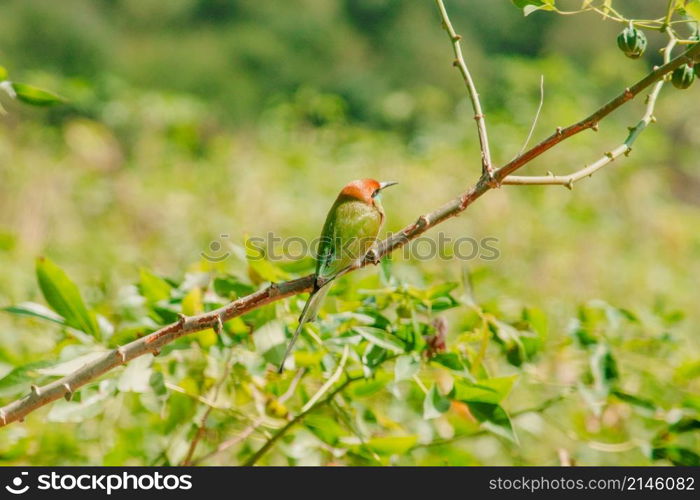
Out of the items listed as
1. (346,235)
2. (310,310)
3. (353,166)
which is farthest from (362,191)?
(353,166)

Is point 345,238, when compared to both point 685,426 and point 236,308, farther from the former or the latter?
point 685,426

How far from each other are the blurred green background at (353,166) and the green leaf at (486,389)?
0.18 metres

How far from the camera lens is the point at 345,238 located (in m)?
1.04

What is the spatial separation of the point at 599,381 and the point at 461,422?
0.22 m

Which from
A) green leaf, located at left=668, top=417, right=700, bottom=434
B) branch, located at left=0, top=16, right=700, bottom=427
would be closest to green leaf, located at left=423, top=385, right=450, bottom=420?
branch, located at left=0, top=16, right=700, bottom=427

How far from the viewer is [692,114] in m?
5.22

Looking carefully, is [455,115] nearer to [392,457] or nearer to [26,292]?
[26,292]

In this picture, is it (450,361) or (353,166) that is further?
(353,166)

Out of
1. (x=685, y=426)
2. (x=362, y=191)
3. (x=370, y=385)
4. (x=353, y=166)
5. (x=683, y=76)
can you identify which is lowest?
(x=370, y=385)

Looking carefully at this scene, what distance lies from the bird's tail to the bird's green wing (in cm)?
2

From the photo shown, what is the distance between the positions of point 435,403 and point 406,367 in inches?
2.6

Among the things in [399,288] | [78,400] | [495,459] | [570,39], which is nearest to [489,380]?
[399,288]

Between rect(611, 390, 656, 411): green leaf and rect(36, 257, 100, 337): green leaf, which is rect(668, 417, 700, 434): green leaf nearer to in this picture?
rect(611, 390, 656, 411): green leaf

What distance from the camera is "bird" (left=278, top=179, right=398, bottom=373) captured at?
960 millimetres
